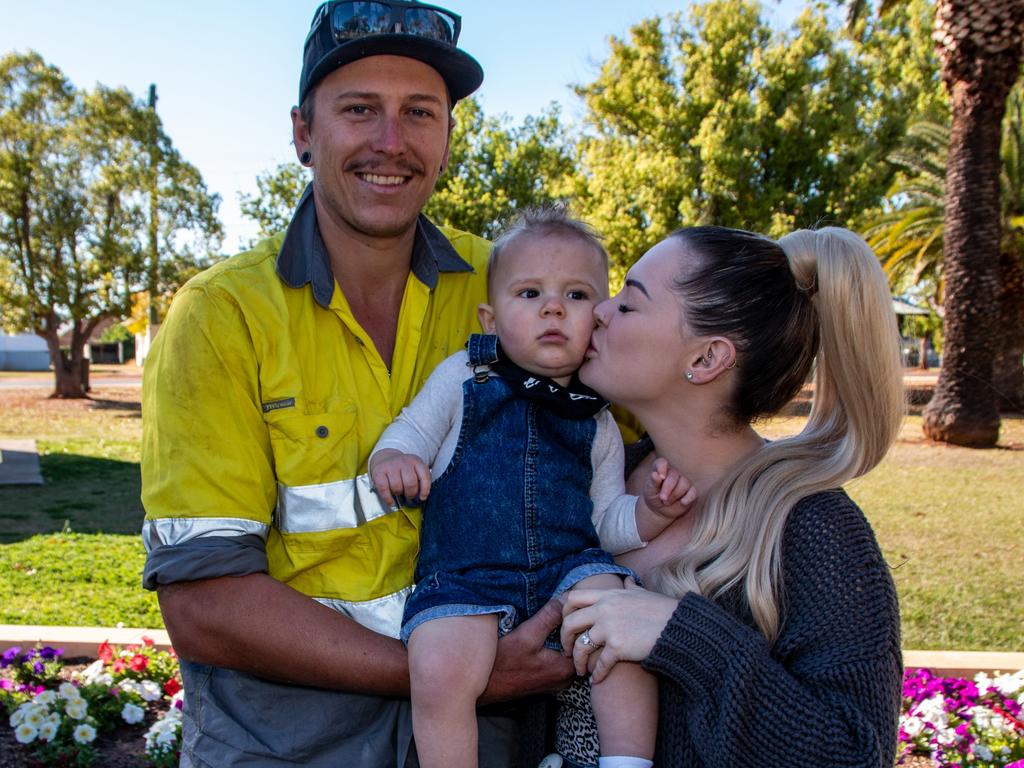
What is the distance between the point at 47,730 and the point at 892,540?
24.4 ft

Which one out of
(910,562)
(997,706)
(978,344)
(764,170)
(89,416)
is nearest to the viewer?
(997,706)

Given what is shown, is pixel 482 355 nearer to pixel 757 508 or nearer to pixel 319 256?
pixel 319 256

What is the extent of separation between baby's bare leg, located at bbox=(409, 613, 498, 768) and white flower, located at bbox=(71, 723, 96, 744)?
2.60 meters

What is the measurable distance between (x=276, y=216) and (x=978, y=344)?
2470 centimetres

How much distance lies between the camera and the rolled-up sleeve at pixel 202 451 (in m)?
2.32

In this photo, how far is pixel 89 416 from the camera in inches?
879

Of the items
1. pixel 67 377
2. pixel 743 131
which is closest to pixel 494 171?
pixel 743 131

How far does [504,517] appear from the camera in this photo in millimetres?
2553

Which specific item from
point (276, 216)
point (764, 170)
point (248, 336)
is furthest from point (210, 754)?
point (276, 216)

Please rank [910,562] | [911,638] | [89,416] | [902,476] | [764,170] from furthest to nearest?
[764,170], [89,416], [902,476], [910,562], [911,638]

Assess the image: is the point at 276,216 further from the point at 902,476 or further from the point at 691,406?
the point at 691,406

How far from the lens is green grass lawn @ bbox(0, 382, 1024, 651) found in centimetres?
671

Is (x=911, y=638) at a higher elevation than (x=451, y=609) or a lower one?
lower

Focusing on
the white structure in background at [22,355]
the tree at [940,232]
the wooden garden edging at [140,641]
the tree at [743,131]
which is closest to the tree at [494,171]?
the tree at [743,131]
